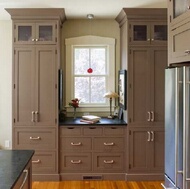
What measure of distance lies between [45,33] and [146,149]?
2352mm

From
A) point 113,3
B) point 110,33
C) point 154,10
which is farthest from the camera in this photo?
point 110,33

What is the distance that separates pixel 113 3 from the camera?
13.3 ft

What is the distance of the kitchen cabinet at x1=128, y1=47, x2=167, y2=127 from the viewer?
4.43 metres

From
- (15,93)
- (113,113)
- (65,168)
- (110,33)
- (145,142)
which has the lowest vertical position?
(65,168)

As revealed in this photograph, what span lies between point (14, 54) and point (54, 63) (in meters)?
0.62

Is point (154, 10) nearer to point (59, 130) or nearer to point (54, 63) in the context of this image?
point (54, 63)

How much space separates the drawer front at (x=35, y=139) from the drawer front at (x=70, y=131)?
0.42ft

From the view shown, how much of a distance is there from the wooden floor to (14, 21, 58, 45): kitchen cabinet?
6.97 feet

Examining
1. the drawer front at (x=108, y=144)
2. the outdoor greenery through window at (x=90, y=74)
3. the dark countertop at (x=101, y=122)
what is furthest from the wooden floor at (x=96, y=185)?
the outdoor greenery through window at (x=90, y=74)

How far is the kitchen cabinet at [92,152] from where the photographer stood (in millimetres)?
4477

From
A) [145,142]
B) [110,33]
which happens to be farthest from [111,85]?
[145,142]

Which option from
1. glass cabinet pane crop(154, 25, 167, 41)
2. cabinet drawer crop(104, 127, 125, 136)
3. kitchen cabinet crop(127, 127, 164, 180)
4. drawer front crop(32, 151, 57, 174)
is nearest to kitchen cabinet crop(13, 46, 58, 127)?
drawer front crop(32, 151, 57, 174)

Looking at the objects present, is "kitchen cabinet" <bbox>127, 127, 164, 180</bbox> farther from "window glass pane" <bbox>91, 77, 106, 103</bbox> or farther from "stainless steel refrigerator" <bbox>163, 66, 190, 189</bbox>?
"stainless steel refrigerator" <bbox>163, 66, 190, 189</bbox>

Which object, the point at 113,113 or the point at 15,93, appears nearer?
the point at 15,93
